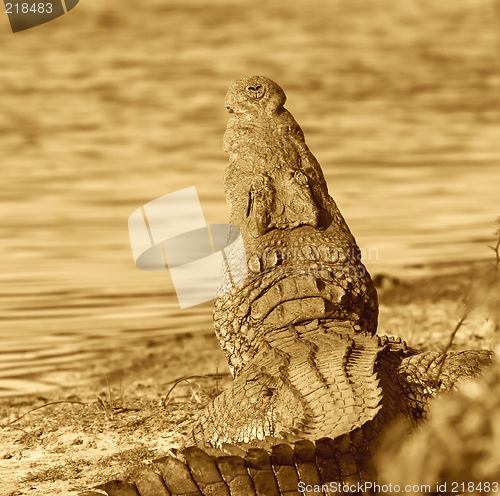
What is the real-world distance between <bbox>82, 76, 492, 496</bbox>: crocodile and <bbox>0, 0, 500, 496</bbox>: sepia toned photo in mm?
11

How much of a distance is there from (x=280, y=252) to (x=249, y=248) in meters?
0.17

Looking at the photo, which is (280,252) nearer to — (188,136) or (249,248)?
(249,248)

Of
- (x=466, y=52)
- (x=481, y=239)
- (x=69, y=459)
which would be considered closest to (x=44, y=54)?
(x=466, y=52)

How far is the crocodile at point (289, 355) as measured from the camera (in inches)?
106

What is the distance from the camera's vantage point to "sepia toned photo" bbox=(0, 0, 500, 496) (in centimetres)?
283

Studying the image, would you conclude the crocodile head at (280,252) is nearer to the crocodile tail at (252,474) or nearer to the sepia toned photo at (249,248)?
the sepia toned photo at (249,248)

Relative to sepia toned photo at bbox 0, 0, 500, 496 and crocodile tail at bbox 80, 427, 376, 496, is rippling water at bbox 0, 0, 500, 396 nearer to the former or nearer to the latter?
sepia toned photo at bbox 0, 0, 500, 496

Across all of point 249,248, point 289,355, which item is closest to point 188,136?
point 249,248

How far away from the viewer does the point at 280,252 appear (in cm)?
419

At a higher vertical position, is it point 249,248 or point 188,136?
point 249,248

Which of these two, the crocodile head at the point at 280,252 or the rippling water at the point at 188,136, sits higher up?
the crocodile head at the point at 280,252

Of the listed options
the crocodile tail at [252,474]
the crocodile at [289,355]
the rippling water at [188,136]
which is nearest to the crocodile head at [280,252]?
the crocodile at [289,355]

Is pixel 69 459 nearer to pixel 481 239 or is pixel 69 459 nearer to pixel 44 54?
pixel 481 239

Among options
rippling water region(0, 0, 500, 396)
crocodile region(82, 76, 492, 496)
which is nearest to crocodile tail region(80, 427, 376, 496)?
crocodile region(82, 76, 492, 496)
